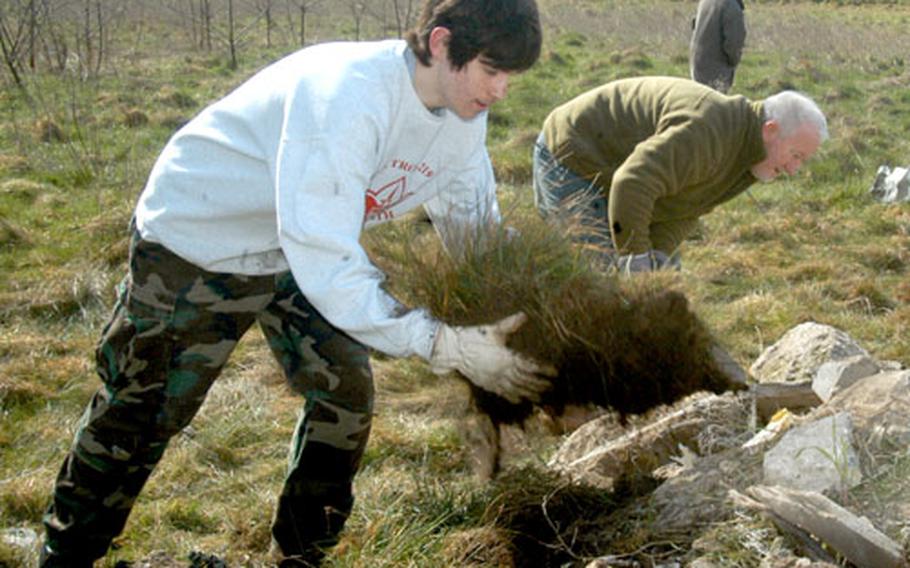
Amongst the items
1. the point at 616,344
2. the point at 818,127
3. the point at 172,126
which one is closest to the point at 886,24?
the point at 172,126

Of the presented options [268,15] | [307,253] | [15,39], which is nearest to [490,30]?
[307,253]

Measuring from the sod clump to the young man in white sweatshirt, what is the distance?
0.09 meters

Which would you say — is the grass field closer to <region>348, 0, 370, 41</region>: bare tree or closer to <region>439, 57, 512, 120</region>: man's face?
<region>439, 57, 512, 120</region>: man's face

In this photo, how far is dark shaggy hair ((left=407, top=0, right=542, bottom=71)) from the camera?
8.09 feet

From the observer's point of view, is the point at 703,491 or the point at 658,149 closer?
the point at 703,491

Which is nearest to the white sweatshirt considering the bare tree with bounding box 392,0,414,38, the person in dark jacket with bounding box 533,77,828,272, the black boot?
the person in dark jacket with bounding box 533,77,828,272

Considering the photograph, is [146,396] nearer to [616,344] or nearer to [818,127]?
[616,344]

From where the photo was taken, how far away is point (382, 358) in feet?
16.8

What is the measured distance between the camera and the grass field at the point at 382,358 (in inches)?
119

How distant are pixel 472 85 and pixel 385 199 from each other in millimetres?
468

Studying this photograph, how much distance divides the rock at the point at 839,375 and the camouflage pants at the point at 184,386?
162 centimetres

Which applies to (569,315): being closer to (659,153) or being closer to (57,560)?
(659,153)

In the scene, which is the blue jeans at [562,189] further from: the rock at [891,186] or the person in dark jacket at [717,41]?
the rock at [891,186]

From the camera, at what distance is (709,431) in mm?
3277
